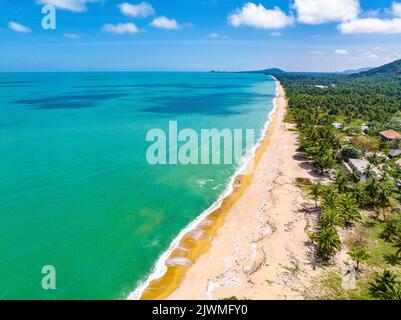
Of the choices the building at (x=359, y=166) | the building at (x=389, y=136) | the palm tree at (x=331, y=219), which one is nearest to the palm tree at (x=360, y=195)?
the building at (x=359, y=166)

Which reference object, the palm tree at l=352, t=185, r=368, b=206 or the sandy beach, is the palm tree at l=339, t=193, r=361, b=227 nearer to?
the palm tree at l=352, t=185, r=368, b=206

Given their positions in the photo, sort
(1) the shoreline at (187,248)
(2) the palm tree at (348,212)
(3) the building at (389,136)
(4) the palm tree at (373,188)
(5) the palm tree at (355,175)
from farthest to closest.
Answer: (3) the building at (389,136) < (5) the palm tree at (355,175) < (4) the palm tree at (373,188) < (2) the palm tree at (348,212) < (1) the shoreline at (187,248)

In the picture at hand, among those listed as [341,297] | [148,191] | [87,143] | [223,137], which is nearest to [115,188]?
[148,191]
